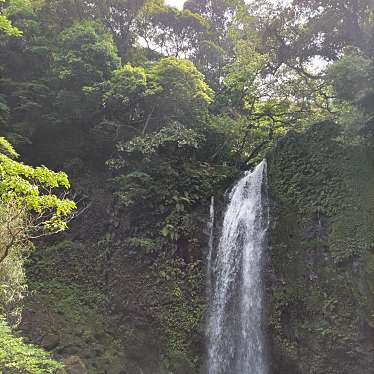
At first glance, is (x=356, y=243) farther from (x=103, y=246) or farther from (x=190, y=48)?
(x=190, y=48)

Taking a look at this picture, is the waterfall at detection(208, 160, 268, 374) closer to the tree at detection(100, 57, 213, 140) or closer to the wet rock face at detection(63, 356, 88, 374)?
the wet rock face at detection(63, 356, 88, 374)

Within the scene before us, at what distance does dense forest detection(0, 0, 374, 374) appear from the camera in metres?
9.50

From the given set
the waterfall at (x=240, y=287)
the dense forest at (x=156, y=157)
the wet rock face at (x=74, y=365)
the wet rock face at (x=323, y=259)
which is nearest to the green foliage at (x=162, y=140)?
the dense forest at (x=156, y=157)

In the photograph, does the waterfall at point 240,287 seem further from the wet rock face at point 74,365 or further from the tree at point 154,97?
the tree at point 154,97

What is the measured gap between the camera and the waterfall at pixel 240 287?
976 centimetres

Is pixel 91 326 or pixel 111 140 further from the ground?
pixel 111 140

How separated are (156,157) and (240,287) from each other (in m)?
5.31

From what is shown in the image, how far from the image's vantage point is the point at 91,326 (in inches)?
417

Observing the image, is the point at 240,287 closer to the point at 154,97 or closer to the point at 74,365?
the point at 74,365

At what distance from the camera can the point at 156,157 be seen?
13.1 meters

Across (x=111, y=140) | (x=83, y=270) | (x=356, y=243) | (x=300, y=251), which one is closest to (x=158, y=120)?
(x=111, y=140)

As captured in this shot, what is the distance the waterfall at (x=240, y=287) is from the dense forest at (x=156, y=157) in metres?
0.43

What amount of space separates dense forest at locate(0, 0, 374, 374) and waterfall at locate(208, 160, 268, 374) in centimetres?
43

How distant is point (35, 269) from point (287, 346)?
304 inches
